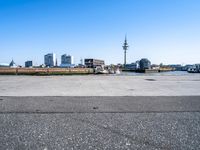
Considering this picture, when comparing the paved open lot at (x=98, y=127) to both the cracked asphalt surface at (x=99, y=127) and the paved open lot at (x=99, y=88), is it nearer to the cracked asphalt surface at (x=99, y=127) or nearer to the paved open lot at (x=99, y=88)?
the cracked asphalt surface at (x=99, y=127)

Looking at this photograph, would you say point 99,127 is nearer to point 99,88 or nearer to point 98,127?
point 98,127

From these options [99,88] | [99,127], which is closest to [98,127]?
[99,127]

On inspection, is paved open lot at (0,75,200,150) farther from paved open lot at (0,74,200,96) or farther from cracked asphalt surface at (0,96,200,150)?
paved open lot at (0,74,200,96)

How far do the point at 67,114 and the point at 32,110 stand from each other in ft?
4.63

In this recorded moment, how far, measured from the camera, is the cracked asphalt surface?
404 centimetres

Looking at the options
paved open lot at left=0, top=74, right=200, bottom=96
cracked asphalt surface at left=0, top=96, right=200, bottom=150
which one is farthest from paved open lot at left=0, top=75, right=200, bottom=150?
paved open lot at left=0, top=74, right=200, bottom=96

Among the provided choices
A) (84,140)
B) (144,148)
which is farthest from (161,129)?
(84,140)

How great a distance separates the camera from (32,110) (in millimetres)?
6930

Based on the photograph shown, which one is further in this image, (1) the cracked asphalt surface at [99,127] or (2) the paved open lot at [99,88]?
(2) the paved open lot at [99,88]

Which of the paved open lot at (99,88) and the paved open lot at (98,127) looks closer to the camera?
the paved open lot at (98,127)

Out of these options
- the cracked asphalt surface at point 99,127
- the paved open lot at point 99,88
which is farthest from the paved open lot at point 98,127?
the paved open lot at point 99,88

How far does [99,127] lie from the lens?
5109mm

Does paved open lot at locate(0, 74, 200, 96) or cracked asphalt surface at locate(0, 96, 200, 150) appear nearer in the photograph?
cracked asphalt surface at locate(0, 96, 200, 150)

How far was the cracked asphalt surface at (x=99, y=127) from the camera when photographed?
404 cm
